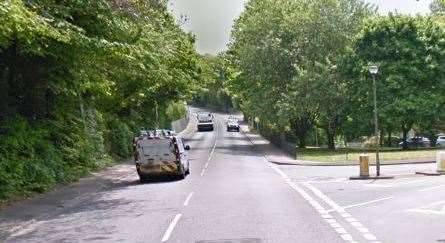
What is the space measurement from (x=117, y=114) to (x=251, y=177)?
21107 millimetres

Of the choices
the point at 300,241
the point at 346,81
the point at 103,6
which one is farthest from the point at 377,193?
the point at 346,81

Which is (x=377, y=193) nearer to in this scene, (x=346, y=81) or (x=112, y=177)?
(x=112, y=177)

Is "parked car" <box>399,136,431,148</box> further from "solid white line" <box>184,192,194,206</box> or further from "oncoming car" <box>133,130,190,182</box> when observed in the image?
"solid white line" <box>184,192,194,206</box>

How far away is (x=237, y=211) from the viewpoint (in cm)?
1659

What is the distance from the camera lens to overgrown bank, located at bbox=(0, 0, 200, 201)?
19.5 m

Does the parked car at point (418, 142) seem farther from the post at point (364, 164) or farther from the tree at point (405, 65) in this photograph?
the post at point (364, 164)

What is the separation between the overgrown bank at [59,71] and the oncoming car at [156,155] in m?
2.90

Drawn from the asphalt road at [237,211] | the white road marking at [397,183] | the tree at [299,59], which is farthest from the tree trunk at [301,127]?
the white road marking at [397,183]

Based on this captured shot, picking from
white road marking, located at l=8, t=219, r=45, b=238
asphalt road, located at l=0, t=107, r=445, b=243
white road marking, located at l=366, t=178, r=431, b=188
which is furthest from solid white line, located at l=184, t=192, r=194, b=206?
white road marking, located at l=366, t=178, r=431, b=188

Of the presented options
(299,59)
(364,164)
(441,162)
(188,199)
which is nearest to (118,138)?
(299,59)

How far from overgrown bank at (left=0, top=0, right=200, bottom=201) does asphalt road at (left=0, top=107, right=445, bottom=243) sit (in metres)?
1.63

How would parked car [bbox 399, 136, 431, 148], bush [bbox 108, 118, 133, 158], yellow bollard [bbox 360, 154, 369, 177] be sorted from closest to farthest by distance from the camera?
yellow bollard [bbox 360, 154, 369, 177] → bush [bbox 108, 118, 133, 158] → parked car [bbox 399, 136, 431, 148]

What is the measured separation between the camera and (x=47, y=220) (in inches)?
675

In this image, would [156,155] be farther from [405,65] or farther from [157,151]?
[405,65]
